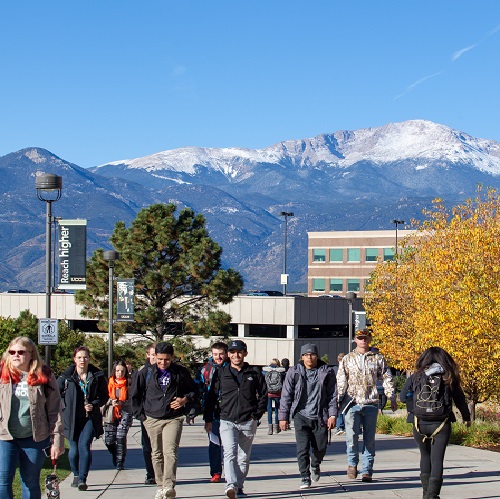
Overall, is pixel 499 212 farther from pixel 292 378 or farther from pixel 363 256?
pixel 363 256

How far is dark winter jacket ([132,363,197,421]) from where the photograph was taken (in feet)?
36.7

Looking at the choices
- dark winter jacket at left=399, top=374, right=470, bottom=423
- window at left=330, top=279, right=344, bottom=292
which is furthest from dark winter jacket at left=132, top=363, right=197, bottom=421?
window at left=330, top=279, right=344, bottom=292

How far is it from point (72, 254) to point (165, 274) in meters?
16.2

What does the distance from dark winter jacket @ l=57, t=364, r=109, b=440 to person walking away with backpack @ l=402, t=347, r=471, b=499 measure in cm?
372

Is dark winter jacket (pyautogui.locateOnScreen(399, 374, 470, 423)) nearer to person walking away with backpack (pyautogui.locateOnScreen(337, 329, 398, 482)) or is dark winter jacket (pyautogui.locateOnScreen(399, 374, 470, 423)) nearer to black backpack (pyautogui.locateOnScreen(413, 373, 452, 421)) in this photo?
black backpack (pyautogui.locateOnScreen(413, 373, 452, 421))

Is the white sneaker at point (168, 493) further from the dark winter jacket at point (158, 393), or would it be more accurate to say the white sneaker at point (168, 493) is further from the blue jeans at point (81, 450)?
the blue jeans at point (81, 450)

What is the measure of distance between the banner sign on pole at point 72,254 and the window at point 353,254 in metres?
122

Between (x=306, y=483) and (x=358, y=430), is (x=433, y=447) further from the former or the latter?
(x=358, y=430)

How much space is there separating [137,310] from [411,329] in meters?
10.6

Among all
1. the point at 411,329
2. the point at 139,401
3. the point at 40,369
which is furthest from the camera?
the point at 411,329

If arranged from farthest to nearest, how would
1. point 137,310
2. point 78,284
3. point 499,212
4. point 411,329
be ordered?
point 137,310 → point 411,329 → point 499,212 → point 78,284

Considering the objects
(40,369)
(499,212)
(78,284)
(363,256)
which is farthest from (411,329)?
(363,256)

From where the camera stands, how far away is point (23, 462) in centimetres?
846

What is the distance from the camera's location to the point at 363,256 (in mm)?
143750
